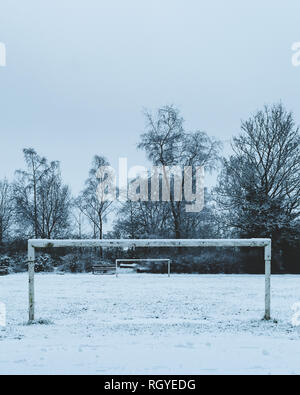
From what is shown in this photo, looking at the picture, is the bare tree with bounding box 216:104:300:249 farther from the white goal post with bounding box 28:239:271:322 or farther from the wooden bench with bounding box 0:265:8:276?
the white goal post with bounding box 28:239:271:322

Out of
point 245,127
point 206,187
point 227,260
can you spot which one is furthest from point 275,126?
point 227,260

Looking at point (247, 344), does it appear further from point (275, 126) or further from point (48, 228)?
point (48, 228)

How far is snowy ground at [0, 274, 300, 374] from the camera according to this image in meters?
4.46

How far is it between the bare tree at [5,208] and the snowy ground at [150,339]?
31565 mm

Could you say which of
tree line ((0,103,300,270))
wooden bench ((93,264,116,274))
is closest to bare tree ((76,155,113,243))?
tree line ((0,103,300,270))

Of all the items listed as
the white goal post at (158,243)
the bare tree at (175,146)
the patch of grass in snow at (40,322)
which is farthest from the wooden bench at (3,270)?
the patch of grass in snow at (40,322)

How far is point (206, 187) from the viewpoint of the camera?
29797mm

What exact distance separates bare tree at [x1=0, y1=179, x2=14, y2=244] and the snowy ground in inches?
1243

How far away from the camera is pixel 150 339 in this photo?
5.84m

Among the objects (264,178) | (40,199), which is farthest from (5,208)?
(264,178)

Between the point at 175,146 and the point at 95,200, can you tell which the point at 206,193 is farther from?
the point at 95,200

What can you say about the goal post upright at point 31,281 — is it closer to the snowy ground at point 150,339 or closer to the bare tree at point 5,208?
the snowy ground at point 150,339
